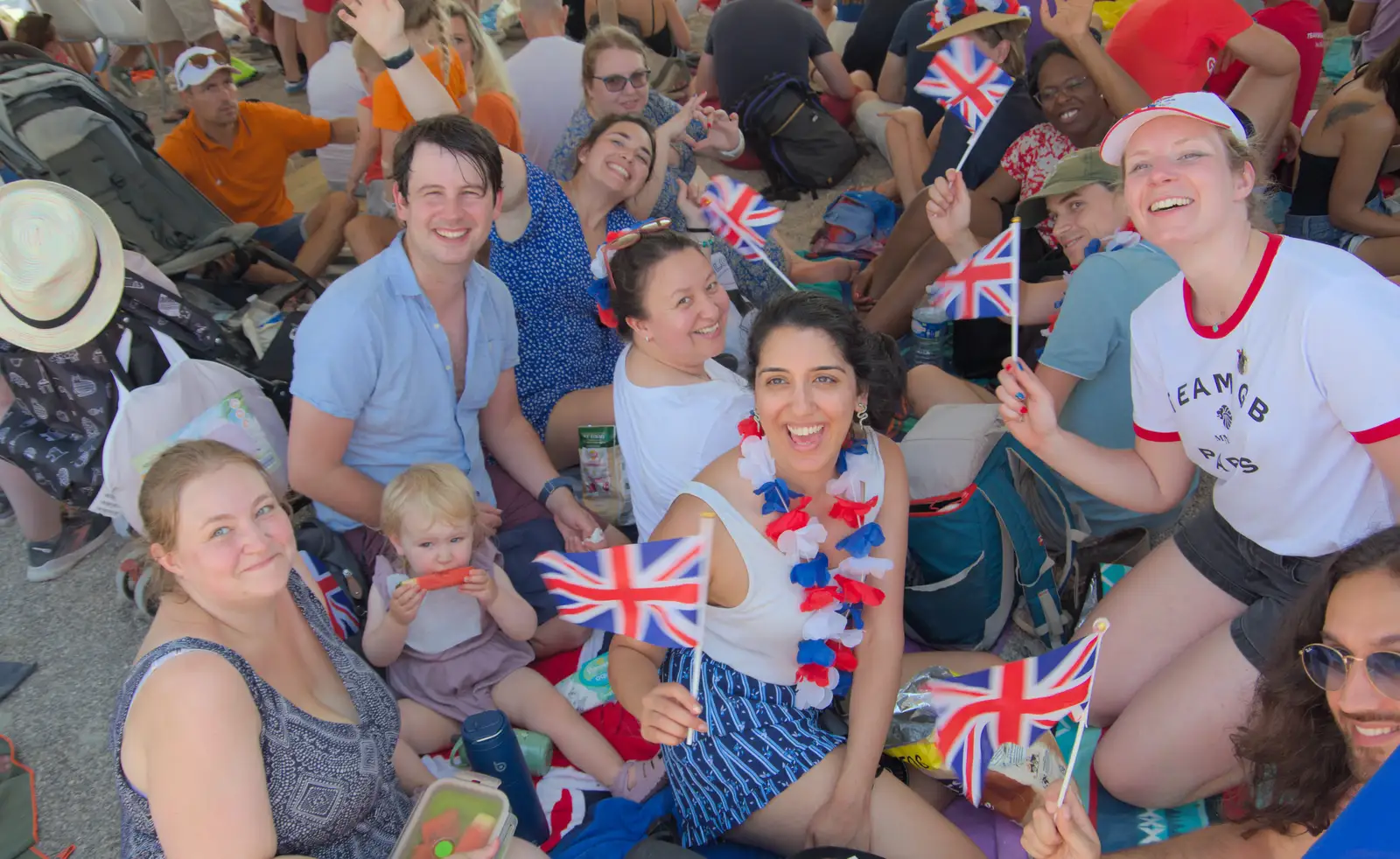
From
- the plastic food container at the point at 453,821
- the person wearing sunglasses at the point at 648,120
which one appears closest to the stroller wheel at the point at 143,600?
the plastic food container at the point at 453,821

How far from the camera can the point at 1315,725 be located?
1823 mm

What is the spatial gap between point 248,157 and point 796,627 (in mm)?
4478

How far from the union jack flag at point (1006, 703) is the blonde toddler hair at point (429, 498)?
4.88 feet

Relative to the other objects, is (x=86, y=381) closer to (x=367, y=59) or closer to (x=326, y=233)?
(x=326, y=233)

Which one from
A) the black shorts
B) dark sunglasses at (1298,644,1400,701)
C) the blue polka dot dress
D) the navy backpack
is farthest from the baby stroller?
dark sunglasses at (1298,644,1400,701)

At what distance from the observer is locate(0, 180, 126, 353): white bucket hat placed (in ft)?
10.9

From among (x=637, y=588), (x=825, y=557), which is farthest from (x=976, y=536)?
(x=637, y=588)

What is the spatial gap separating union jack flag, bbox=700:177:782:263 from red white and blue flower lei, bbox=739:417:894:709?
1700 mm

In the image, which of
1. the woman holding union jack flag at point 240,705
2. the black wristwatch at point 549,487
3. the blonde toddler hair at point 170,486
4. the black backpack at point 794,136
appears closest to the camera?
the woman holding union jack flag at point 240,705

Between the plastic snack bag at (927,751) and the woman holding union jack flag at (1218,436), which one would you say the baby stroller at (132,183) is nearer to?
the plastic snack bag at (927,751)

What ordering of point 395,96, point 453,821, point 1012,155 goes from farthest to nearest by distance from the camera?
point 1012,155 < point 395,96 < point 453,821

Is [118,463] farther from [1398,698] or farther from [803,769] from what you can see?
[1398,698]

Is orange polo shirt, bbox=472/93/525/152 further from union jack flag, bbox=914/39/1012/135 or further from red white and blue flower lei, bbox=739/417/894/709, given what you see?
red white and blue flower lei, bbox=739/417/894/709

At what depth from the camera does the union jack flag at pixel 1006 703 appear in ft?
6.78
